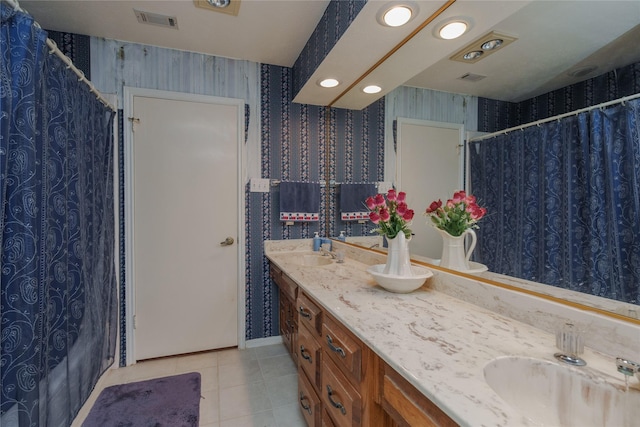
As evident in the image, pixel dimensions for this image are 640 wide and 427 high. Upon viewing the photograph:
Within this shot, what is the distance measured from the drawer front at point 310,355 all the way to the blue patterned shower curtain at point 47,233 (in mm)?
1109

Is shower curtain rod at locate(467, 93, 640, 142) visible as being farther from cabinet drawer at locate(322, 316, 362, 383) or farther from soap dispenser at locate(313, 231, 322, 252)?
soap dispenser at locate(313, 231, 322, 252)

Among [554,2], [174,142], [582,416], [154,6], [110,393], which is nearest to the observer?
[582,416]

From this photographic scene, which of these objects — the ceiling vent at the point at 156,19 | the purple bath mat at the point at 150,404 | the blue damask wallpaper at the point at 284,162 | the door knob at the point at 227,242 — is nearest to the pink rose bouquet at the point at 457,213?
the blue damask wallpaper at the point at 284,162

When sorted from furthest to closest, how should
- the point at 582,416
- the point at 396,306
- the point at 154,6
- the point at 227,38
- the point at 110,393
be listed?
the point at 227,38 → the point at 110,393 → the point at 154,6 → the point at 396,306 → the point at 582,416

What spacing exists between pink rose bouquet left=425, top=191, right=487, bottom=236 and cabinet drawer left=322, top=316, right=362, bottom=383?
699mm

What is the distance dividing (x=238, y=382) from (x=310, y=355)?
0.96m

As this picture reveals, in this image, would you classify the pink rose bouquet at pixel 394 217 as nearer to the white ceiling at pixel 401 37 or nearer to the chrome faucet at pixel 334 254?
the white ceiling at pixel 401 37

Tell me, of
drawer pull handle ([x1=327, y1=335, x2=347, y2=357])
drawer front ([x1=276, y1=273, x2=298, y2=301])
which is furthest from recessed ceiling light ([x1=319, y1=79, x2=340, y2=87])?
drawer pull handle ([x1=327, y1=335, x2=347, y2=357])

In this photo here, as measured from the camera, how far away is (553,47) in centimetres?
→ 96

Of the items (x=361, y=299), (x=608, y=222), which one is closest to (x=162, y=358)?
(x=361, y=299)

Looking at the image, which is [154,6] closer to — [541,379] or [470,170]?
[470,170]

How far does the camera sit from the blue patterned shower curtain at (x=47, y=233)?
108 centimetres

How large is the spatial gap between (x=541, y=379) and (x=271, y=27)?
7.51 ft

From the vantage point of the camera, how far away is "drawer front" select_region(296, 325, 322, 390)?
130 centimetres
